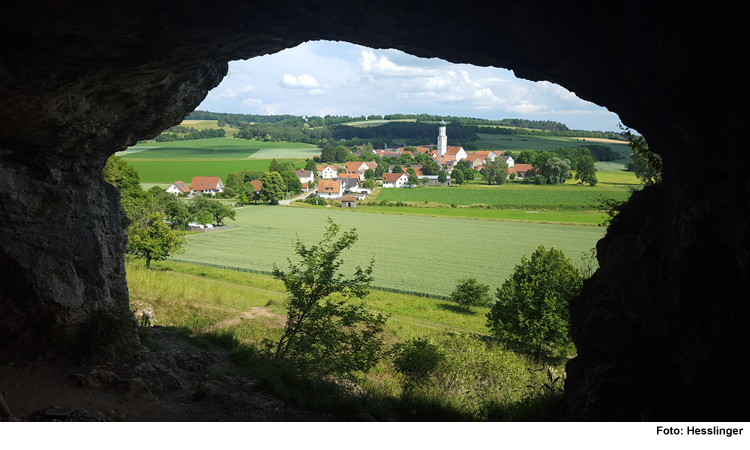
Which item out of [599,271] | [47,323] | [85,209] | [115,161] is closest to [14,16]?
[85,209]

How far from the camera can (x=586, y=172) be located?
7700 cm

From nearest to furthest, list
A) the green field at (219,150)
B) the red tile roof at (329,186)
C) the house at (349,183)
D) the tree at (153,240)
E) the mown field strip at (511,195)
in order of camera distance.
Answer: the tree at (153,240) < the mown field strip at (511,195) < the red tile roof at (329,186) < the house at (349,183) < the green field at (219,150)

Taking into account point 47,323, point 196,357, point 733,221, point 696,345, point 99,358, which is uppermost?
point 733,221

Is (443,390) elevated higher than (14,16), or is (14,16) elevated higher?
(14,16)

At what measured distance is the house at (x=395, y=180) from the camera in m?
101

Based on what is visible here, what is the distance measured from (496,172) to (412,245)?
4579cm

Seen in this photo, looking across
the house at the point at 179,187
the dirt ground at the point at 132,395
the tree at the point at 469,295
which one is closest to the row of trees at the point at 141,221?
the tree at the point at 469,295

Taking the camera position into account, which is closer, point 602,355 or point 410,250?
point 602,355

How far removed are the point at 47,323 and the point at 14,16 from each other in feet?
18.9

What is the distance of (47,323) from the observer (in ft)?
30.8

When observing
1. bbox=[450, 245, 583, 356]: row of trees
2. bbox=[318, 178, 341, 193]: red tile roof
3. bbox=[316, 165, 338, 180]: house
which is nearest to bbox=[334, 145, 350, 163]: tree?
bbox=[316, 165, 338, 180]: house

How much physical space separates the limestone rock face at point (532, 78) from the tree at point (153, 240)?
2539cm

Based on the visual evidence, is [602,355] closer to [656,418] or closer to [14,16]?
[656,418]

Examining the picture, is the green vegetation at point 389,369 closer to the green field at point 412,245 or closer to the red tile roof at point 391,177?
the green field at point 412,245
